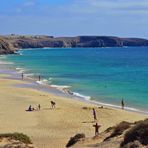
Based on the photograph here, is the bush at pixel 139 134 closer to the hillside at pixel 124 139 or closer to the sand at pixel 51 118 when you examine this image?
the hillside at pixel 124 139

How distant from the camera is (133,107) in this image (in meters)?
40.1

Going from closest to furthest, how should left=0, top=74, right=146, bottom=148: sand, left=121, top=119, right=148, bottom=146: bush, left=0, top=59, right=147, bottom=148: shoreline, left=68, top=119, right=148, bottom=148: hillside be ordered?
left=68, top=119, right=148, bottom=148: hillside → left=121, top=119, right=148, bottom=146: bush → left=0, top=74, right=146, bottom=148: sand → left=0, top=59, right=147, bottom=148: shoreline


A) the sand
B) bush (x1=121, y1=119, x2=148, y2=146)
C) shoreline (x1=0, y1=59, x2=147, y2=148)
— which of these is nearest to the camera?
bush (x1=121, y1=119, x2=148, y2=146)

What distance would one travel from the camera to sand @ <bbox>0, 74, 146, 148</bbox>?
25584mm

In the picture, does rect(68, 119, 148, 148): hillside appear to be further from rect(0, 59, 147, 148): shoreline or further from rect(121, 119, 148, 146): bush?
rect(0, 59, 147, 148): shoreline

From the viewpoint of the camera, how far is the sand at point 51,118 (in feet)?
83.9

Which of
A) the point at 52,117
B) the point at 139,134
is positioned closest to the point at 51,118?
the point at 52,117

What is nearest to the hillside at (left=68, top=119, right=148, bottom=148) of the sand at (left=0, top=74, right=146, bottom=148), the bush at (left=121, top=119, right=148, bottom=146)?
the bush at (left=121, top=119, right=148, bottom=146)

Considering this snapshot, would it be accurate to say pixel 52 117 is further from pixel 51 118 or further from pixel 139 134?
pixel 139 134

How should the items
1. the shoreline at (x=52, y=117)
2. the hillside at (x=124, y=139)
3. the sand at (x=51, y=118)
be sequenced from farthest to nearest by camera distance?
the shoreline at (x=52, y=117) → the sand at (x=51, y=118) → the hillside at (x=124, y=139)

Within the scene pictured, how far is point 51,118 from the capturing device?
32562 mm

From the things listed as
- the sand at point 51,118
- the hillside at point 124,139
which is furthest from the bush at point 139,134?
the sand at point 51,118

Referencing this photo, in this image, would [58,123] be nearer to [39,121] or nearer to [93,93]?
[39,121]

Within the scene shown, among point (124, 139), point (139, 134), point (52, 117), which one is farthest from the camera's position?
point (52, 117)
